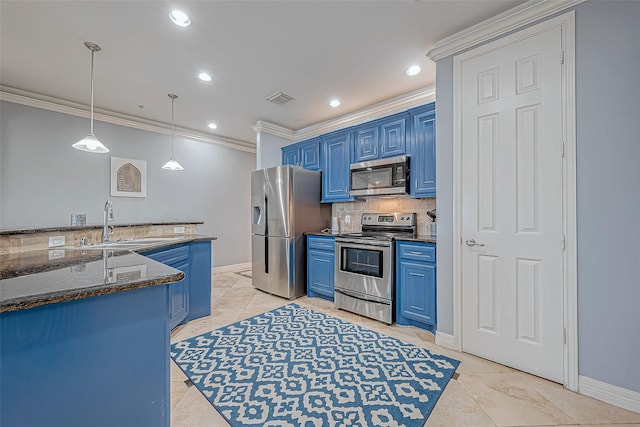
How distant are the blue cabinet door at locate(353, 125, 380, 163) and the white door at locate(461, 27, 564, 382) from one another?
1.25 meters

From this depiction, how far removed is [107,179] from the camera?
404cm

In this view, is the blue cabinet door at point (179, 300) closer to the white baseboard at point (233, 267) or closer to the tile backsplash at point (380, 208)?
the tile backsplash at point (380, 208)

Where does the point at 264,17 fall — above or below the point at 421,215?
above

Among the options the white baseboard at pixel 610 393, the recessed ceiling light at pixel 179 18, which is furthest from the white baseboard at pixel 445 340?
the recessed ceiling light at pixel 179 18

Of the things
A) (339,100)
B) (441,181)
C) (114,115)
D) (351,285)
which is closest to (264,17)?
(339,100)

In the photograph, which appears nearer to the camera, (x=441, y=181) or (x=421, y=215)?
(x=441, y=181)

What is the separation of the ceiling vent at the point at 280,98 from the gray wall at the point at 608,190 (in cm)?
275

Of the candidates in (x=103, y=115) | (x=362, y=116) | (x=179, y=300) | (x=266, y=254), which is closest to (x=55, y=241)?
(x=179, y=300)

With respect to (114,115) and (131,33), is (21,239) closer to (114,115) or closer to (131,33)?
(131,33)

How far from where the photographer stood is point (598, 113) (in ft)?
5.56

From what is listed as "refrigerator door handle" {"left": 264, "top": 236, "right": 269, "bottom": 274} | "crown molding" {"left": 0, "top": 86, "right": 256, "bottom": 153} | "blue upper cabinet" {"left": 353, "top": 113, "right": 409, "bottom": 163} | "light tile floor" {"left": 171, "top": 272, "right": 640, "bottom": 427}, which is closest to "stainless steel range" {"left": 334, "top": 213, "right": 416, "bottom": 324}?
"light tile floor" {"left": 171, "top": 272, "right": 640, "bottom": 427}

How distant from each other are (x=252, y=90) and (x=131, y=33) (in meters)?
1.31

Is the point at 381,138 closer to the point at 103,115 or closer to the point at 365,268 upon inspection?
the point at 365,268

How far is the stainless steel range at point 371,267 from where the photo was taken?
2.84 metres
